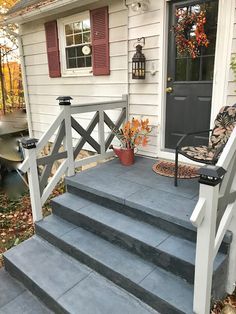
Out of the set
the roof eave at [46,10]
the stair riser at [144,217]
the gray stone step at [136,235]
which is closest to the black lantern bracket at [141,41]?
the roof eave at [46,10]

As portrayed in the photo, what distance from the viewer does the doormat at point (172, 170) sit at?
3.00 meters

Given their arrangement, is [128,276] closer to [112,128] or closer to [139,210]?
[139,210]

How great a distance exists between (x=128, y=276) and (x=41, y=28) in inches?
186

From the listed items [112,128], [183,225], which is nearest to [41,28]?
[112,128]

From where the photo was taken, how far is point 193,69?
316 cm

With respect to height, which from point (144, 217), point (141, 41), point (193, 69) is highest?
point (141, 41)

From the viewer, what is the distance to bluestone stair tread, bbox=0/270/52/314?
206cm

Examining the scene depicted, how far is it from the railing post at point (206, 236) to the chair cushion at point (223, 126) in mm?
1439

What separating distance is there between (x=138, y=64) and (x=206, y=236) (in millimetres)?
2669

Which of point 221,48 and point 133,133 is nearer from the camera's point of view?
point 221,48

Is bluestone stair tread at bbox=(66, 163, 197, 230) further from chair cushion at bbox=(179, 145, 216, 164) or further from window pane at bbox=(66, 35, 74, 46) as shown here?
window pane at bbox=(66, 35, 74, 46)

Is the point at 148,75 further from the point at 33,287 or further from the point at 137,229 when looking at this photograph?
A: the point at 33,287

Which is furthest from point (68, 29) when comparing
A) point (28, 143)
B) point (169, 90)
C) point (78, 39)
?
point (28, 143)

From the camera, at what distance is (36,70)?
17.5 feet
